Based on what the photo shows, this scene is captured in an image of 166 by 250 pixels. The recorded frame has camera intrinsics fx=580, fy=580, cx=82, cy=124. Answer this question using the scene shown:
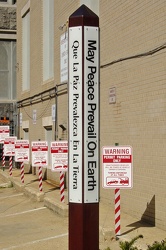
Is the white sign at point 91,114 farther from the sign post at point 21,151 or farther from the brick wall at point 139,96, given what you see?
the sign post at point 21,151

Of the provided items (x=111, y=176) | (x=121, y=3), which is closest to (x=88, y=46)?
(x=111, y=176)

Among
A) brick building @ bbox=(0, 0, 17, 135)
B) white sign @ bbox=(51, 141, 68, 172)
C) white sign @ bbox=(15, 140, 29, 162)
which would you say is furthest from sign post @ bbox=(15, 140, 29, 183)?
brick building @ bbox=(0, 0, 17, 135)

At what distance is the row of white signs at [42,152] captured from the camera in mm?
15156

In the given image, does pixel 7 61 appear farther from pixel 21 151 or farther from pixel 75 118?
pixel 75 118

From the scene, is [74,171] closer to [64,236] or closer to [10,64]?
[64,236]

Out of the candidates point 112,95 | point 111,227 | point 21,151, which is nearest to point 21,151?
point 21,151

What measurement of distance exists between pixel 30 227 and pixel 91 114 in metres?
6.22

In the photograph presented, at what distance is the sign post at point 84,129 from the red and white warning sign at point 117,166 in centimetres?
280

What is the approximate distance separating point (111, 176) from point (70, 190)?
2929mm

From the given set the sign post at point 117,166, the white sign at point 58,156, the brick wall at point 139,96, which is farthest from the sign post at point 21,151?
the sign post at point 117,166

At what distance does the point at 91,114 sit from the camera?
23.4ft

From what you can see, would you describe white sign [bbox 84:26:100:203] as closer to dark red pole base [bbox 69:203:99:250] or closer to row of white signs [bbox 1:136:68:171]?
dark red pole base [bbox 69:203:99:250]

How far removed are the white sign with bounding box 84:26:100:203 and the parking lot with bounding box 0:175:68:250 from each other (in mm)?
3518

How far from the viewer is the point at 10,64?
122 feet
